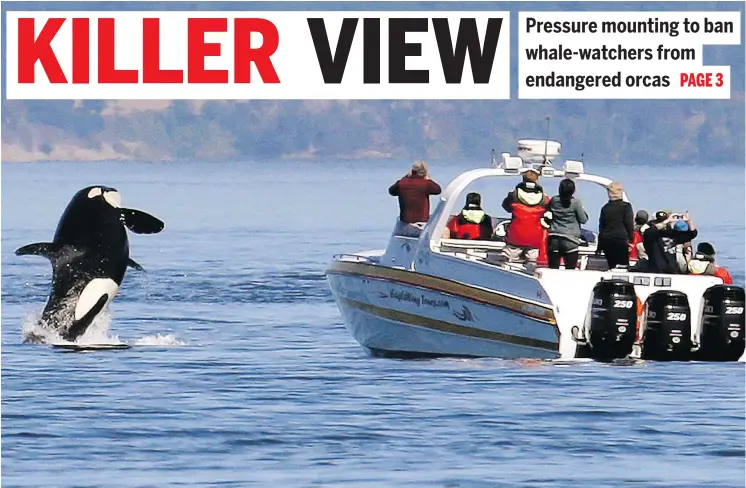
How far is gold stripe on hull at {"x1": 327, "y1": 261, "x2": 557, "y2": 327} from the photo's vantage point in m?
23.9

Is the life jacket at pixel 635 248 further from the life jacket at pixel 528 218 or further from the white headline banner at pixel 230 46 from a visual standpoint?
the white headline banner at pixel 230 46

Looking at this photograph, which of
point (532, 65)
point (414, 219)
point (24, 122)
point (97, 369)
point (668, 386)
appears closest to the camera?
point (668, 386)

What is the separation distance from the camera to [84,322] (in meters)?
27.5

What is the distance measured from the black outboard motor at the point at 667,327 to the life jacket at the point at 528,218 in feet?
7.45

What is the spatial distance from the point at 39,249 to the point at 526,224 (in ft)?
21.1

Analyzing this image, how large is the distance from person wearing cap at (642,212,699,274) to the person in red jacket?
4.60 ft

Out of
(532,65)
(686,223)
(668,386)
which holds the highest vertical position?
(532,65)

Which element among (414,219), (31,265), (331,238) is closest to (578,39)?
(414,219)

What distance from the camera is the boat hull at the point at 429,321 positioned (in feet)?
79.6

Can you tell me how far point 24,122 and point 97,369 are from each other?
130 meters

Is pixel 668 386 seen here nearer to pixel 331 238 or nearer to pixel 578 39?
pixel 578 39

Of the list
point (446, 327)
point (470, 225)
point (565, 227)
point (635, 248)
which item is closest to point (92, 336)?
point (446, 327)

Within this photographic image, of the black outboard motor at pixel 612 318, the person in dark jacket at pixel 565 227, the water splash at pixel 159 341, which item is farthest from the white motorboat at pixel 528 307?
the water splash at pixel 159 341

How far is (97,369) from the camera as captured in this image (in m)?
24.3
